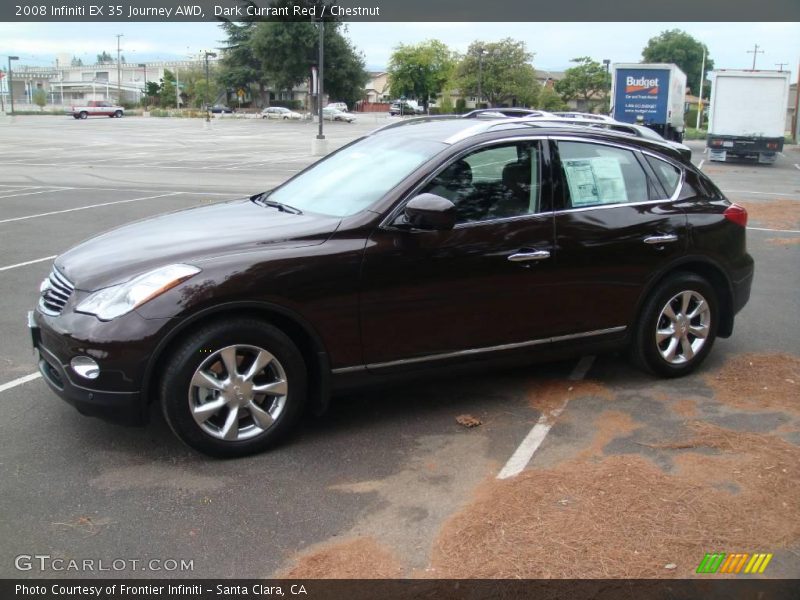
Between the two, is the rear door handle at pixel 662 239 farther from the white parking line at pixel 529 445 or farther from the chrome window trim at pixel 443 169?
the white parking line at pixel 529 445

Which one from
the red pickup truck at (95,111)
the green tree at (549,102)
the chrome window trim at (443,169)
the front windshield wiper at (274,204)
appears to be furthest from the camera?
the green tree at (549,102)

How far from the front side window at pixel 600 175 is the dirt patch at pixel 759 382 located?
139cm

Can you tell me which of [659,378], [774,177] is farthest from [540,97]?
[659,378]

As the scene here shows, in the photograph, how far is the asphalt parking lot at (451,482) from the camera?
3334mm

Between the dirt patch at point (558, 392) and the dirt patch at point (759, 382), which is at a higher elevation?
the dirt patch at point (759, 382)

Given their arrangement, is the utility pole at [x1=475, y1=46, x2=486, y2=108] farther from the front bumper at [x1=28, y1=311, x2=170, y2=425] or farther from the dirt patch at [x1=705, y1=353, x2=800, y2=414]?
the front bumper at [x1=28, y1=311, x2=170, y2=425]

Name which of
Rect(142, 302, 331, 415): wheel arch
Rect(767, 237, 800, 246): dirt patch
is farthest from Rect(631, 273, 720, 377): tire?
Rect(767, 237, 800, 246): dirt patch

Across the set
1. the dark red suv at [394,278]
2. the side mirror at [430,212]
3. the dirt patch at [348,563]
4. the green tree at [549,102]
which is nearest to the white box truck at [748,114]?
the dark red suv at [394,278]

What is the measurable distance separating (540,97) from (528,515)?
84428 millimetres

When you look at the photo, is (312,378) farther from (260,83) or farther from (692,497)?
(260,83)

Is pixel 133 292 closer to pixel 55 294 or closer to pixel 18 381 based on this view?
pixel 55 294

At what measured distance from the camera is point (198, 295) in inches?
155

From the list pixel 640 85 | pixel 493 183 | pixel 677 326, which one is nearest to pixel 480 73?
pixel 640 85

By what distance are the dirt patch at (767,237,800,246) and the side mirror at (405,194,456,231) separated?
27.0 ft
